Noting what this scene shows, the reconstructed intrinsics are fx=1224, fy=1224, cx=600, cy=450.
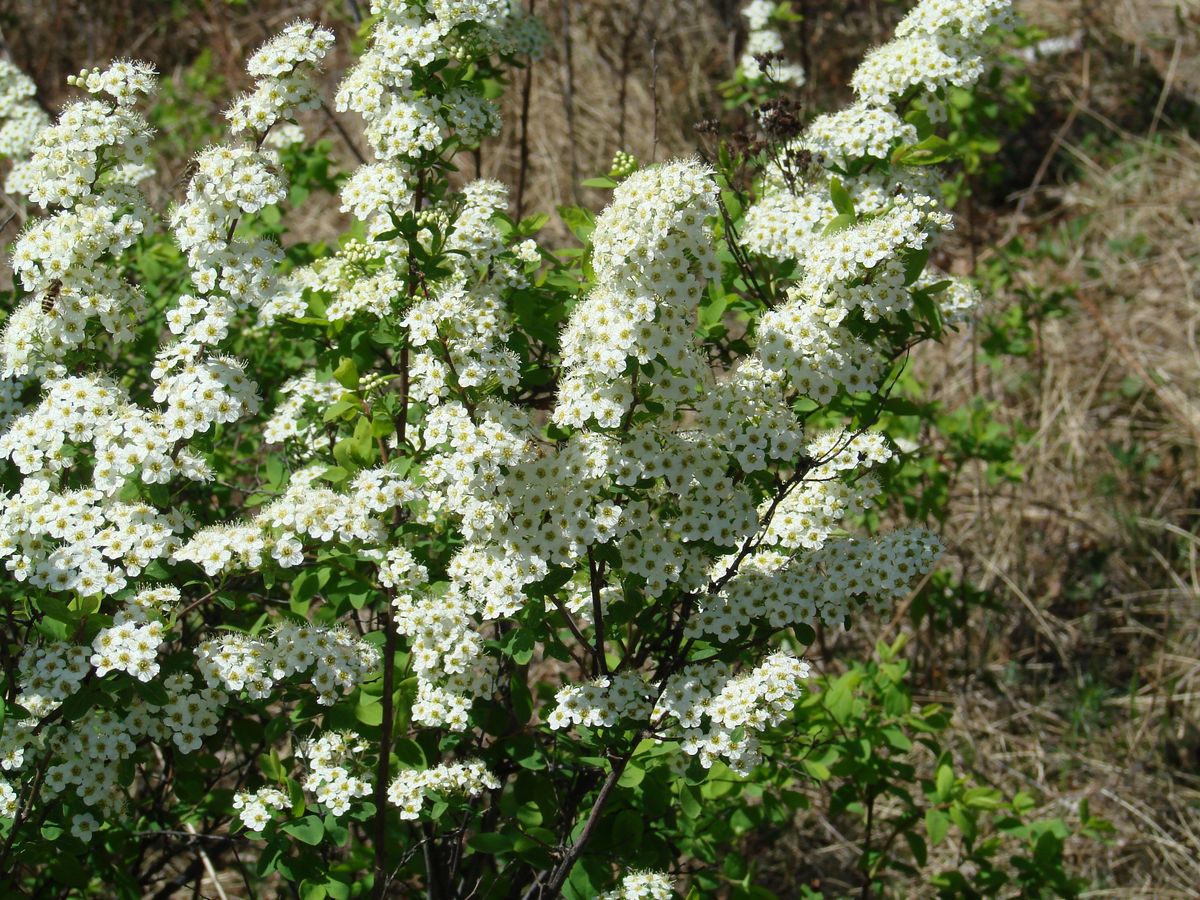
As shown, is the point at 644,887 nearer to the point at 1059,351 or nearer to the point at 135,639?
the point at 135,639

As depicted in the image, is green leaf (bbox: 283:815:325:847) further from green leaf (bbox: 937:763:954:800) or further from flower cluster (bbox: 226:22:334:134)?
green leaf (bbox: 937:763:954:800)

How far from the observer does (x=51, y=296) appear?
2.53m

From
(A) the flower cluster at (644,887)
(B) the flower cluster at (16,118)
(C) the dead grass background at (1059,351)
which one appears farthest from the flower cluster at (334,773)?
(B) the flower cluster at (16,118)

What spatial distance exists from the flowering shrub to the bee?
0.01 metres

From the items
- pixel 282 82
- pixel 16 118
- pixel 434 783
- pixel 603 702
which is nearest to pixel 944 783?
pixel 603 702

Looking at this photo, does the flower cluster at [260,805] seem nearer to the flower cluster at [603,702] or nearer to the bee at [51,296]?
the flower cluster at [603,702]

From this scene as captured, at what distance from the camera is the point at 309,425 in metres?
3.07

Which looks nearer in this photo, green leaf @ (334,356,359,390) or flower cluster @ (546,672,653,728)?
flower cluster @ (546,672,653,728)

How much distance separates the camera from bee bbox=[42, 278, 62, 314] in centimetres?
251

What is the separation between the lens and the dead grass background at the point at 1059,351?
4.46 metres

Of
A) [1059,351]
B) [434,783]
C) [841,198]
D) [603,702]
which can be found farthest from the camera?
[1059,351]

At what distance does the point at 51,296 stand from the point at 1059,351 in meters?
4.70

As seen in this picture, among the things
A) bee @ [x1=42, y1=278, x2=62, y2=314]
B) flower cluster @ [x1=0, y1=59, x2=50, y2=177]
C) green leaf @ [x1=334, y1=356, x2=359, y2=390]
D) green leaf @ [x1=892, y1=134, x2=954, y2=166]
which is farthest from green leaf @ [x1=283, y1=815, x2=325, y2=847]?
flower cluster @ [x1=0, y1=59, x2=50, y2=177]

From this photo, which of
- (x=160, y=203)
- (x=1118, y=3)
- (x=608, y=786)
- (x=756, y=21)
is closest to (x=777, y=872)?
(x=608, y=786)
